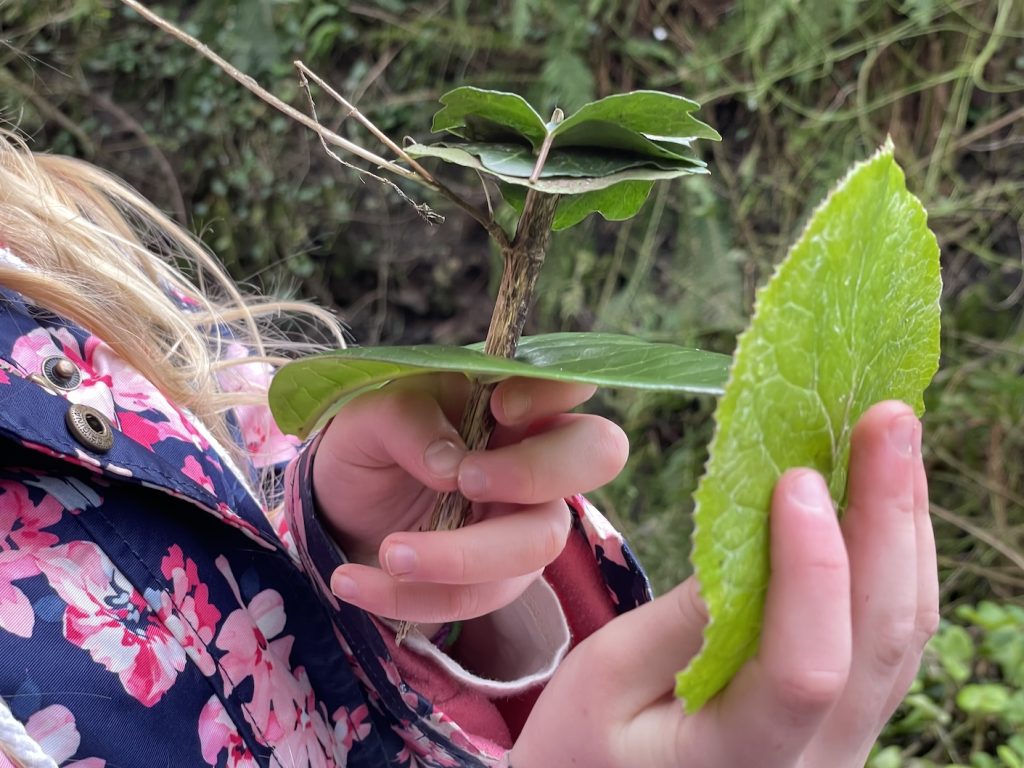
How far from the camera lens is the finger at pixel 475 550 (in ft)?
1.19

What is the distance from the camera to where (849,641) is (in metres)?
0.26

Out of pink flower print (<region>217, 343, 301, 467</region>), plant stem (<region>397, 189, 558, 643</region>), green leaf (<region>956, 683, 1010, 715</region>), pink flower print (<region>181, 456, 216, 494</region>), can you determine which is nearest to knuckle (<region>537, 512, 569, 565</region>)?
plant stem (<region>397, 189, 558, 643</region>)

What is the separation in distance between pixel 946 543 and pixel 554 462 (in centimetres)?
130

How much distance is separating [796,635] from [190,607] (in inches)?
15.8

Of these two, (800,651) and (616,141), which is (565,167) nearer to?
(616,141)

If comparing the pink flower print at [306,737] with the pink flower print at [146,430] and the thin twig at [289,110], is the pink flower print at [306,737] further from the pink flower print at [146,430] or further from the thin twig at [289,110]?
the thin twig at [289,110]

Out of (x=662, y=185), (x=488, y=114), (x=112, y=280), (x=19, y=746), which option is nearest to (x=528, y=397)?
(x=488, y=114)

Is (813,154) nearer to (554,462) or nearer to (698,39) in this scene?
(698,39)

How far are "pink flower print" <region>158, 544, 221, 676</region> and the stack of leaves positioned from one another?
0.36 meters

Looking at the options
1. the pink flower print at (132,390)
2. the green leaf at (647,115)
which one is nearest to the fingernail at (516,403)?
the green leaf at (647,115)

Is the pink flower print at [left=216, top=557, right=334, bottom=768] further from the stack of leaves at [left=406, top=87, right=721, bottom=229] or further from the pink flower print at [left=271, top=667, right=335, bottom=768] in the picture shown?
the stack of leaves at [left=406, top=87, right=721, bottom=229]

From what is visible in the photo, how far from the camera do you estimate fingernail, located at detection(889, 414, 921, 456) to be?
0.26 meters

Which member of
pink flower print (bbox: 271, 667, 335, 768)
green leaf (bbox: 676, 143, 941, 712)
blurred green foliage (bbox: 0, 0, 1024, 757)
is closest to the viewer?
green leaf (bbox: 676, 143, 941, 712)

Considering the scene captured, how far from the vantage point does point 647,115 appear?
269 mm
